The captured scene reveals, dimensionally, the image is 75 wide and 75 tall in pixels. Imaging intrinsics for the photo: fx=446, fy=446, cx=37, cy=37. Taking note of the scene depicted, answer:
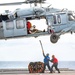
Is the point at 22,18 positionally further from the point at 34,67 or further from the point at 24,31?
the point at 34,67

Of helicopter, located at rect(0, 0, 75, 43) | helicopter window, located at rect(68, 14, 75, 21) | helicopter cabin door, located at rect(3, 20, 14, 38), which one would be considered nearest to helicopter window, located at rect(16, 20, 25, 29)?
helicopter, located at rect(0, 0, 75, 43)

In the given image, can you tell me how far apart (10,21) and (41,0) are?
370 centimetres

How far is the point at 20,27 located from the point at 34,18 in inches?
48.8

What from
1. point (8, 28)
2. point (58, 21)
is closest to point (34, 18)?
point (58, 21)

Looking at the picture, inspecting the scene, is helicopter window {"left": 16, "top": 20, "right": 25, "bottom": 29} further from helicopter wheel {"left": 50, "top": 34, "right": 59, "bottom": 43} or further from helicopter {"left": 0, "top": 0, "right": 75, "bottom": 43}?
helicopter wheel {"left": 50, "top": 34, "right": 59, "bottom": 43}

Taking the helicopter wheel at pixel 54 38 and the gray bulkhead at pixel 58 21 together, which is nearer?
the helicopter wheel at pixel 54 38

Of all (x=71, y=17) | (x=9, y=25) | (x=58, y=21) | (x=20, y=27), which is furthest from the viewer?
(x=9, y=25)

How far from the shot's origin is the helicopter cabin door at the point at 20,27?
3291cm

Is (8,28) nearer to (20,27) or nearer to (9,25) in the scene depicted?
(9,25)

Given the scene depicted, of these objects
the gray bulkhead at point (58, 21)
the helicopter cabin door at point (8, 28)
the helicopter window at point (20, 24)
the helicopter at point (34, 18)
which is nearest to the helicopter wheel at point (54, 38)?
the helicopter at point (34, 18)

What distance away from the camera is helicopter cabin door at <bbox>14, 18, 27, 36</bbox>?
3291cm

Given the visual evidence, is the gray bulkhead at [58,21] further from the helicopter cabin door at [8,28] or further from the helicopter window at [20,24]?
the helicopter cabin door at [8,28]

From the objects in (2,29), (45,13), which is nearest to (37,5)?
(45,13)

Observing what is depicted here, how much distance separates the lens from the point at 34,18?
3294 centimetres
